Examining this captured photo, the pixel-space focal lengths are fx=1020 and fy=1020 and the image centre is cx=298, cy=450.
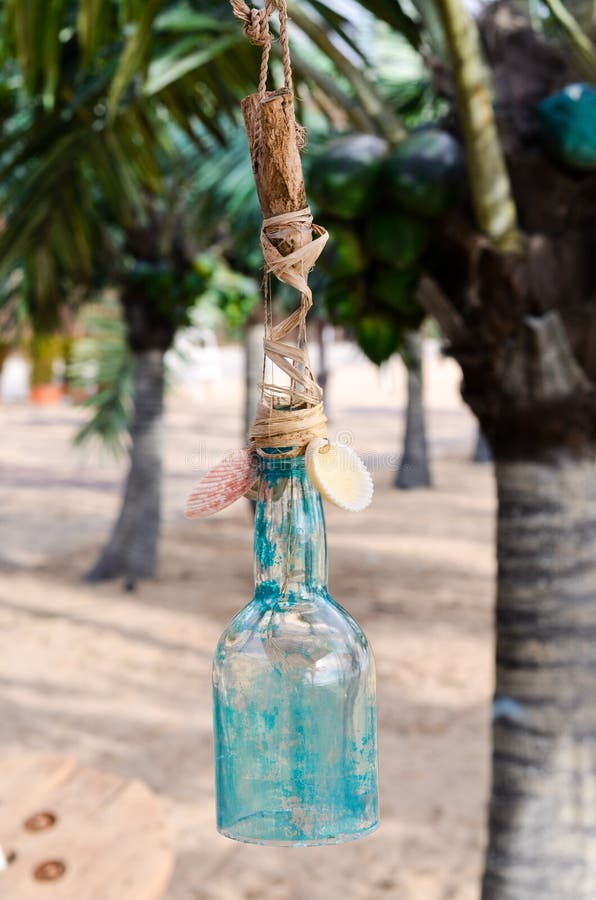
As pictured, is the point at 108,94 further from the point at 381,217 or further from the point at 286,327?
the point at 286,327

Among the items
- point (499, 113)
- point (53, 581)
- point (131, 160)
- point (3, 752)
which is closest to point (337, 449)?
point (499, 113)

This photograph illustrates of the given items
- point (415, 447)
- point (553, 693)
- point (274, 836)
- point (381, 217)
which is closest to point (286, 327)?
point (274, 836)

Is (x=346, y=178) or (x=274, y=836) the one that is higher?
(x=346, y=178)

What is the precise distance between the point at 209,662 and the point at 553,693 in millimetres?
3592

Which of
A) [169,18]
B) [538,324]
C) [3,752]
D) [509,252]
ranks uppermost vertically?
[169,18]

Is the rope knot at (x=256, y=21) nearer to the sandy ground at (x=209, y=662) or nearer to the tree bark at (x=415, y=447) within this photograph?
the sandy ground at (x=209, y=662)

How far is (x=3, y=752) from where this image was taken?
14.7 ft

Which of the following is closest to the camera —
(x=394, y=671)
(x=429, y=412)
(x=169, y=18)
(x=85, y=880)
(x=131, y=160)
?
(x=85, y=880)

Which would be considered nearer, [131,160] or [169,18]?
[169,18]

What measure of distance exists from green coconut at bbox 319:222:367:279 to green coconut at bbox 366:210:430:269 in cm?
3

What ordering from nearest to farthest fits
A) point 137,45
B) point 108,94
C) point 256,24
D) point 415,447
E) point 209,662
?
point 256,24
point 137,45
point 108,94
point 209,662
point 415,447

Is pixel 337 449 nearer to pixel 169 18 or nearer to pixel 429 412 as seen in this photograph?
pixel 169 18

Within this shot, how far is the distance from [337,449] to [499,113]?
1722 mm

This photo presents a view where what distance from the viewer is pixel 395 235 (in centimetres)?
207
